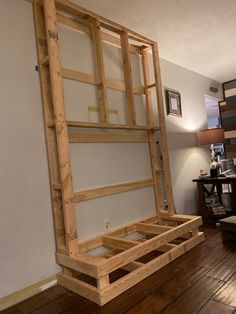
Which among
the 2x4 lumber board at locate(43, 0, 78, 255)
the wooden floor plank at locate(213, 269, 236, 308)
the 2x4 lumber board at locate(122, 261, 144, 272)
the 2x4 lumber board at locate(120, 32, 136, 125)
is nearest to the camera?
the wooden floor plank at locate(213, 269, 236, 308)

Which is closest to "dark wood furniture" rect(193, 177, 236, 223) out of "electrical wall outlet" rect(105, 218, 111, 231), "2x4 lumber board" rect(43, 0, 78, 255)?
"electrical wall outlet" rect(105, 218, 111, 231)

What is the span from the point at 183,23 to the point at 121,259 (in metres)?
2.66

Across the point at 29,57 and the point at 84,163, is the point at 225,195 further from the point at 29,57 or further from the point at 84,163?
the point at 29,57

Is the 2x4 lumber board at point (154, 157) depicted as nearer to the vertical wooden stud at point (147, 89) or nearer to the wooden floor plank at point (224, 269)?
the vertical wooden stud at point (147, 89)

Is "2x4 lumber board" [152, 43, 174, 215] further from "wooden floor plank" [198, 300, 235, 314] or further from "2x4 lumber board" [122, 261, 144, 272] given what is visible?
"wooden floor plank" [198, 300, 235, 314]

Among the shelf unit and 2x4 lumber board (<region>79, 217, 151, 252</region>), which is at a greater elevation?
the shelf unit

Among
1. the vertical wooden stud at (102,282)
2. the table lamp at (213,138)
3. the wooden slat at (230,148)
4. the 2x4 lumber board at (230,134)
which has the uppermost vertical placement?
the 2x4 lumber board at (230,134)

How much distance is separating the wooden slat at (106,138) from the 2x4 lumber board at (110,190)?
0.50 meters

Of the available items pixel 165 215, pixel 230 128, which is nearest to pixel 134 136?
pixel 165 215

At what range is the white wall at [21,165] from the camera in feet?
6.62

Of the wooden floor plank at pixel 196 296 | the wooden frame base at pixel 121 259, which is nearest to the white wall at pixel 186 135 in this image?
the wooden frame base at pixel 121 259

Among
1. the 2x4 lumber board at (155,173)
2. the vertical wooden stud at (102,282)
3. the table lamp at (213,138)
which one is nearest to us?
the vertical wooden stud at (102,282)

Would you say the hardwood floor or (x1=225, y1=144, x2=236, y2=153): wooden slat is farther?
(x1=225, y1=144, x2=236, y2=153): wooden slat

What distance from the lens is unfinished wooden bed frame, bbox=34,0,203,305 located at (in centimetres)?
206
